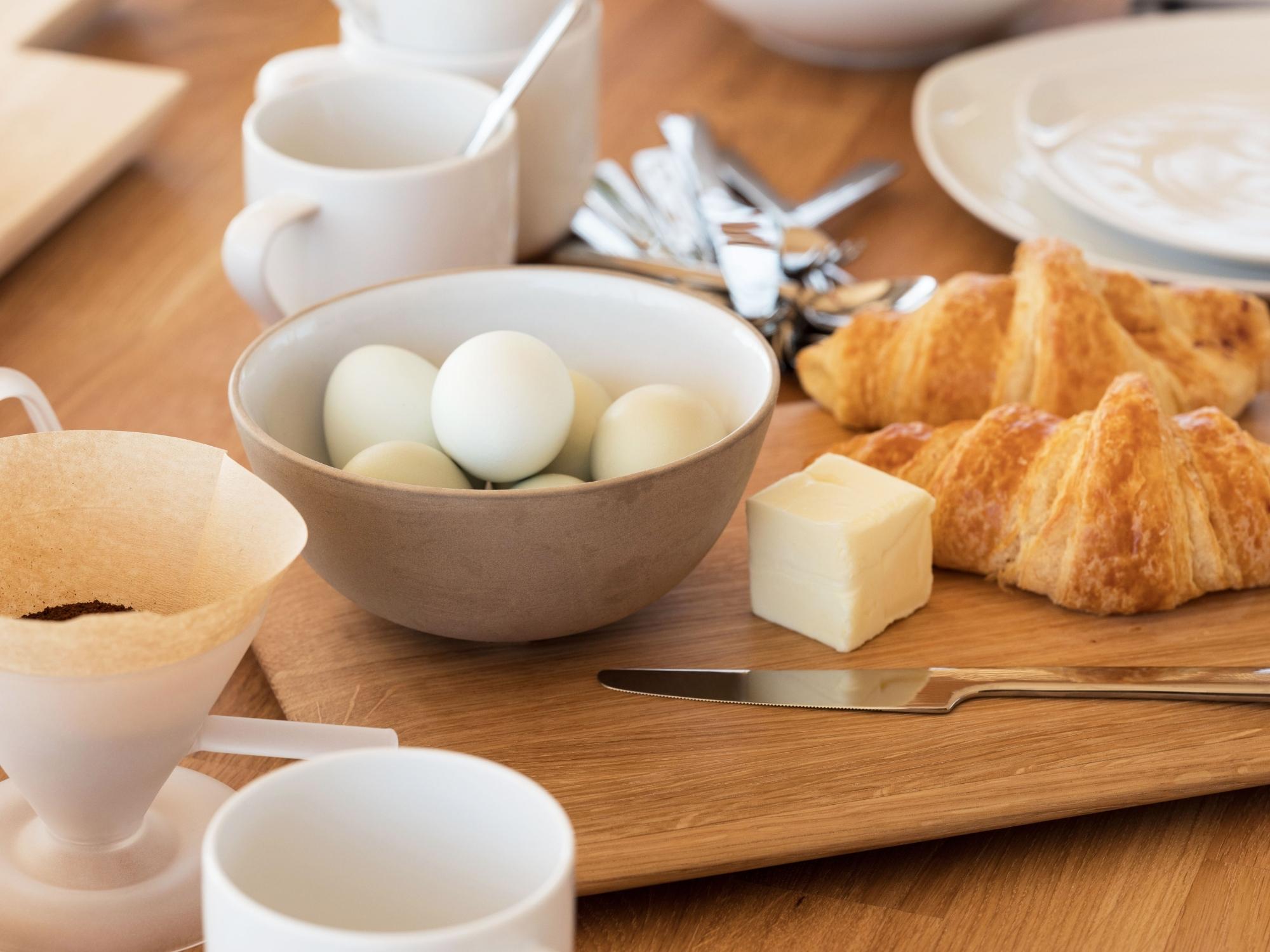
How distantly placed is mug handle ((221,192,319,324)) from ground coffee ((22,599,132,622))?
349 mm

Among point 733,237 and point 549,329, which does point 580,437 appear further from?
point 733,237

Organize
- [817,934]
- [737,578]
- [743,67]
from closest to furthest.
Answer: [817,934], [737,578], [743,67]

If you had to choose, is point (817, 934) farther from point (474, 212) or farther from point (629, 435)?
point (474, 212)

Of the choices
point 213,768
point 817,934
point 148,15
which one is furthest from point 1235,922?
point 148,15

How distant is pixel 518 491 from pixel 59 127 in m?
0.87

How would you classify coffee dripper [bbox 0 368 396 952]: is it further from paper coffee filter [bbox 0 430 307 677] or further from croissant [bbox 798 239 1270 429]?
croissant [bbox 798 239 1270 429]

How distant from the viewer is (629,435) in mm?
740

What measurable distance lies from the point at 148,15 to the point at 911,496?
137 cm

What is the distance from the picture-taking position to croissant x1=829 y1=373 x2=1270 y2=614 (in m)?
0.80

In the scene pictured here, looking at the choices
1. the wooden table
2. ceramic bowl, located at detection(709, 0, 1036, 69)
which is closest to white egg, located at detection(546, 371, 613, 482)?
the wooden table

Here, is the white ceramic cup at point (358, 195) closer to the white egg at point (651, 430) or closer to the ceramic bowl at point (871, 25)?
the white egg at point (651, 430)

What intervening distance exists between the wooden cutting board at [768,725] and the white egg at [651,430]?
0.10m

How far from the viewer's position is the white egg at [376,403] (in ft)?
2.54

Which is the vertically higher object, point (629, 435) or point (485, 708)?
point (629, 435)
